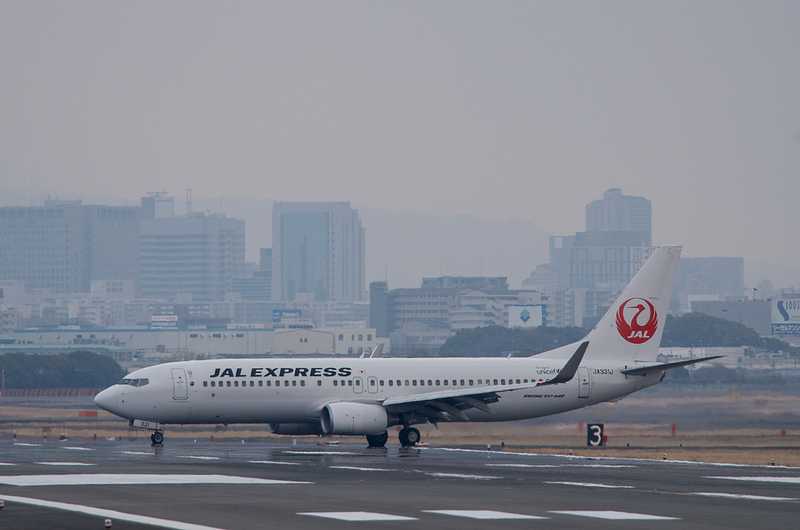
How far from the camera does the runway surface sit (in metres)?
24.7

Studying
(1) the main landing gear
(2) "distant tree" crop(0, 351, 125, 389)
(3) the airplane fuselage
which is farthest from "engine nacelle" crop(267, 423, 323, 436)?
(2) "distant tree" crop(0, 351, 125, 389)

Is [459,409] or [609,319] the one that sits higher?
[609,319]

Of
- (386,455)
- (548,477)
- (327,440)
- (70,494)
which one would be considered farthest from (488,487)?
(327,440)

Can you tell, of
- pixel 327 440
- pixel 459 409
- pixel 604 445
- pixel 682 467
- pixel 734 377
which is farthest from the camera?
pixel 734 377

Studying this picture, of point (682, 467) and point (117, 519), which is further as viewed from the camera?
point (682, 467)

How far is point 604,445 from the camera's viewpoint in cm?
5669

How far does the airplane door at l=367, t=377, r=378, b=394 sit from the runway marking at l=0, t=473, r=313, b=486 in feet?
60.0

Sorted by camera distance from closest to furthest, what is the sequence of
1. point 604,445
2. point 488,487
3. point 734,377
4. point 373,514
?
point 373,514
point 488,487
point 604,445
point 734,377

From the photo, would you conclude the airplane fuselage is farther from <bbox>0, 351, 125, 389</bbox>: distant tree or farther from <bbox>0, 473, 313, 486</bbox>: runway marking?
<bbox>0, 351, 125, 389</bbox>: distant tree

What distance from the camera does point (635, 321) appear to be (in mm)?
57875

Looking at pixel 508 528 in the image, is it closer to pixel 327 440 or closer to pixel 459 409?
pixel 459 409

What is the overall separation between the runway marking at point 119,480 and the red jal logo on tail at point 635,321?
27538 millimetres

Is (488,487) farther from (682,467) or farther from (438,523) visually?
(682,467)

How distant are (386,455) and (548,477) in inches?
473
